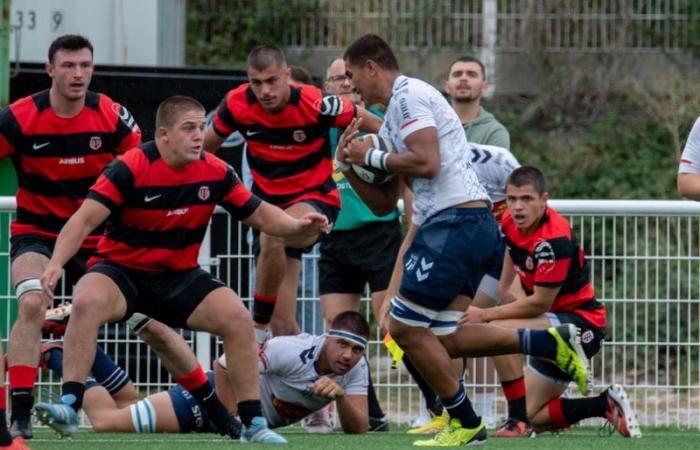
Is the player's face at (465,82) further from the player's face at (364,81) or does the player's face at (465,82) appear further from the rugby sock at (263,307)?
the player's face at (364,81)

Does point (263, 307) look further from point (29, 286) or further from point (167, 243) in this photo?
point (29, 286)

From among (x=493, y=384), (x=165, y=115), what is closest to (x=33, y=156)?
(x=165, y=115)

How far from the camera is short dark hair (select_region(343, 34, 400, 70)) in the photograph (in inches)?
311

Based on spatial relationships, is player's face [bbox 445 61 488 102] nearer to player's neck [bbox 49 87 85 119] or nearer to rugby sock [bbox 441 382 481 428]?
player's neck [bbox 49 87 85 119]

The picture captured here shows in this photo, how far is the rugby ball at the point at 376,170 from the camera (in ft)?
25.9

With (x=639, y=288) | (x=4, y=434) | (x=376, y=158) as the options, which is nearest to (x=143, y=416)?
(x=376, y=158)

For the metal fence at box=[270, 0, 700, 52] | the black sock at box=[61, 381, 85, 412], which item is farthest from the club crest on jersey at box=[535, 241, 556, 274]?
the metal fence at box=[270, 0, 700, 52]

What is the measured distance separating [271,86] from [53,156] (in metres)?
1.29

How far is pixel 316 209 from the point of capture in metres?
9.15

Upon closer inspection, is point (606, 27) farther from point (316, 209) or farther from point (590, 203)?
point (316, 209)

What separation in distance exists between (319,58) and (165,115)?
1040 centimetres

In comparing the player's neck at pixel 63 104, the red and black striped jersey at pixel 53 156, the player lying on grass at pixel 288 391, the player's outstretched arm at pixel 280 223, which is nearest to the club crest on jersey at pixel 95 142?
the red and black striped jersey at pixel 53 156

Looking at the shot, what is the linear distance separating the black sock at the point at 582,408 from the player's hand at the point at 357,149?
2.24 meters

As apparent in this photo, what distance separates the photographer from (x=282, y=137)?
9297 mm
